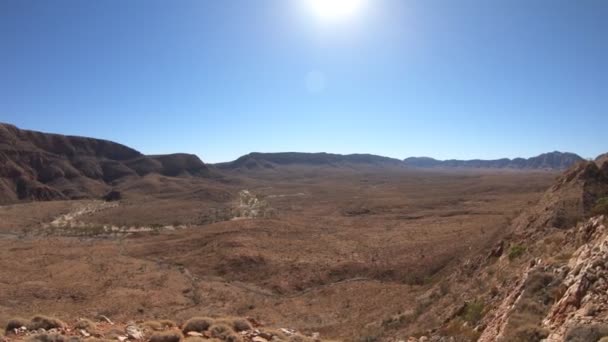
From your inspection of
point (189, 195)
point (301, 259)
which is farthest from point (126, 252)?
point (189, 195)

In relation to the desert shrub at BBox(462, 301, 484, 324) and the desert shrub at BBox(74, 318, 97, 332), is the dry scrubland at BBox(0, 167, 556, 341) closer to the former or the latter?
the desert shrub at BBox(462, 301, 484, 324)

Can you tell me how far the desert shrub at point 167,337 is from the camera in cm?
1138

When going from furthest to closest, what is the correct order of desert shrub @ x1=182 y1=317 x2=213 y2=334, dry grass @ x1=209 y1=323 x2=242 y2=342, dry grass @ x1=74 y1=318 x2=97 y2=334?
1. desert shrub @ x1=182 y1=317 x2=213 y2=334
2. dry grass @ x1=74 y1=318 x2=97 y2=334
3. dry grass @ x1=209 y1=323 x2=242 y2=342

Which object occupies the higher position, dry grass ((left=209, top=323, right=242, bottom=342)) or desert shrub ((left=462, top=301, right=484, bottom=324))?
desert shrub ((left=462, top=301, right=484, bottom=324))

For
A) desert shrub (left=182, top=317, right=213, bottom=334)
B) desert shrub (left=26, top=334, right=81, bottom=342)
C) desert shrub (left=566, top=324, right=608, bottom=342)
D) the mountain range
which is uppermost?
the mountain range

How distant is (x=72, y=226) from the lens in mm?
62031

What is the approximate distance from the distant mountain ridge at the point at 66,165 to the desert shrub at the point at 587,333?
351 ft

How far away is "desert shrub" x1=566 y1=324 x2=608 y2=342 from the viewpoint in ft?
20.5

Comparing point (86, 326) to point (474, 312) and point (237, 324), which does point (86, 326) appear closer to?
point (237, 324)

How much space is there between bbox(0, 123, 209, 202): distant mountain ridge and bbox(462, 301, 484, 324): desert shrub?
103289 mm

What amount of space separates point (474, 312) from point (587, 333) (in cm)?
494

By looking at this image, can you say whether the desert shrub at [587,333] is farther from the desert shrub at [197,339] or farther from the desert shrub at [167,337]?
the desert shrub at [167,337]

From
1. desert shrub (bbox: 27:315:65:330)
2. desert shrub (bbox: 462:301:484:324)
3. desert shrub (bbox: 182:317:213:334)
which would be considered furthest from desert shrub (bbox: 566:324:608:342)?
desert shrub (bbox: 27:315:65:330)

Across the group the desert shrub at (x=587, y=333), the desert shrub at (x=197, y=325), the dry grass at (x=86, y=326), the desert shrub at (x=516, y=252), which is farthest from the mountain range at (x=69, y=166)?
the desert shrub at (x=587, y=333)
